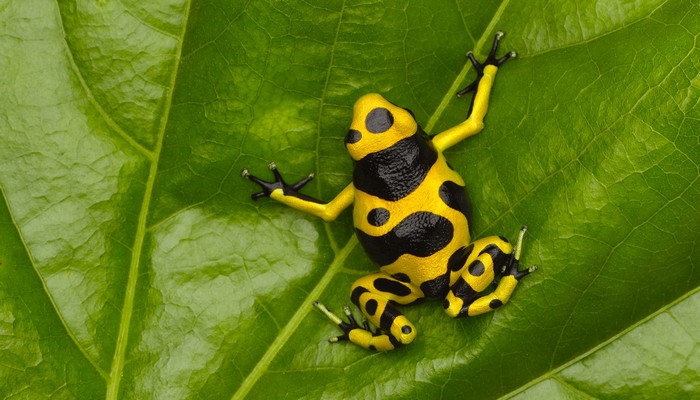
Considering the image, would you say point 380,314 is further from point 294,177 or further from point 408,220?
point 294,177

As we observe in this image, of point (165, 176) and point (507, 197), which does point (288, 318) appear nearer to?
point (165, 176)

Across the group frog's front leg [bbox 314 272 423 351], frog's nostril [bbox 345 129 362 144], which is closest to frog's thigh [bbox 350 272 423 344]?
frog's front leg [bbox 314 272 423 351]

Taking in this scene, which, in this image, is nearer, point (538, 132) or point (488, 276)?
point (538, 132)

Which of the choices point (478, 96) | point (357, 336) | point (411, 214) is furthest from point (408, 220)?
point (478, 96)

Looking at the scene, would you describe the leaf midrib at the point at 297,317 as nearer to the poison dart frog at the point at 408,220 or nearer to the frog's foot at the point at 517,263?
the poison dart frog at the point at 408,220

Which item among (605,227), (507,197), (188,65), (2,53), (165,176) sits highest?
(2,53)

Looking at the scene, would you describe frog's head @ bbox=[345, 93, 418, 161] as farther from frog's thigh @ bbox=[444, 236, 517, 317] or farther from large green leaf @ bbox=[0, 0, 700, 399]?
frog's thigh @ bbox=[444, 236, 517, 317]

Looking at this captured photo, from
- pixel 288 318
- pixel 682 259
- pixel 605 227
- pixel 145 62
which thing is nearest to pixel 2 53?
pixel 145 62
